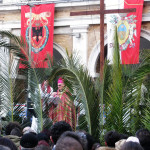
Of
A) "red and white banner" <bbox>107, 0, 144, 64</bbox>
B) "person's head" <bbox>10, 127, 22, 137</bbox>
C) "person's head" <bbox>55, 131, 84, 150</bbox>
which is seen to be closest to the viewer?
"person's head" <bbox>55, 131, 84, 150</bbox>

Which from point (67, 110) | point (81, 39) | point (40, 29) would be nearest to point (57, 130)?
point (67, 110)

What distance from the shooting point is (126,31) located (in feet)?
57.4

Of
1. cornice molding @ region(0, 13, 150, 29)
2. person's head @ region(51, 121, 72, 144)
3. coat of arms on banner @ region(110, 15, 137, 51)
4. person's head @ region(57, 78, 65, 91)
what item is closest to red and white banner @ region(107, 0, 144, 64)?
coat of arms on banner @ region(110, 15, 137, 51)

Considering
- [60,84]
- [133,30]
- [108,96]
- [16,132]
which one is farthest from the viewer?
[133,30]

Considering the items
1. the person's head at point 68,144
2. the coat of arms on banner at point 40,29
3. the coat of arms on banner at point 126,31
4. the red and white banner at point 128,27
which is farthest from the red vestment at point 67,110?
the coat of arms on banner at point 40,29

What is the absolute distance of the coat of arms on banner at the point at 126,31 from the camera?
1730 centimetres

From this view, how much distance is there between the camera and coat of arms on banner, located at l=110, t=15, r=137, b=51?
56.7 feet

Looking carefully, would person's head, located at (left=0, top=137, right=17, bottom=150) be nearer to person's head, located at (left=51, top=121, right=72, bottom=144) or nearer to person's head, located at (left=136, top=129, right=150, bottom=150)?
person's head, located at (left=51, top=121, right=72, bottom=144)

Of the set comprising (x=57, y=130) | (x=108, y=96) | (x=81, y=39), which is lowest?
(x=57, y=130)

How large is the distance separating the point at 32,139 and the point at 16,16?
16.0 meters

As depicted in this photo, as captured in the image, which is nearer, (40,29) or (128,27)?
(128,27)

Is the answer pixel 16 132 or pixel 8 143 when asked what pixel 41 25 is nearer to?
pixel 16 132

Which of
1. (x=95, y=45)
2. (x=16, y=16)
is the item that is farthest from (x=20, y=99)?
(x=16, y=16)

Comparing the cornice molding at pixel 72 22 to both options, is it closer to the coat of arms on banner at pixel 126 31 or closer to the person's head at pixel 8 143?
the coat of arms on banner at pixel 126 31
